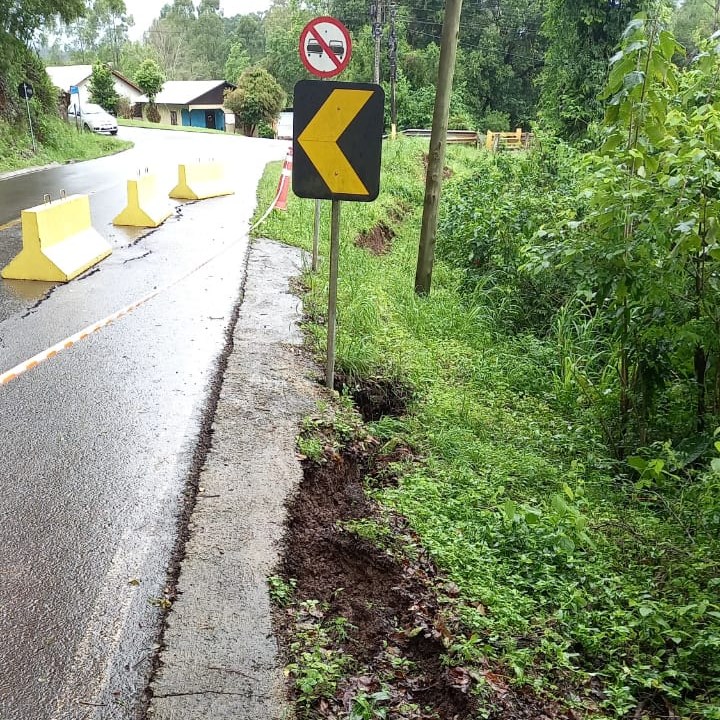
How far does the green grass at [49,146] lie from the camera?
23.0m

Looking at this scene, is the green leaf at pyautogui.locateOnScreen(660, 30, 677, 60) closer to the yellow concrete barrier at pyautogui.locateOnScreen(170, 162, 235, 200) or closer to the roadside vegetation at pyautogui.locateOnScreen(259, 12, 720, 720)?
the roadside vegetation at pyautogui.locateOnScreen(259, 12, 720, 720)

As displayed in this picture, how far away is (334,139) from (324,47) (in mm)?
3343

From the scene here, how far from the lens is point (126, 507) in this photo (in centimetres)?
426

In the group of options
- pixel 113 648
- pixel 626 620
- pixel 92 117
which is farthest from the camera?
pixel 92 117

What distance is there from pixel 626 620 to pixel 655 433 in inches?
92.5

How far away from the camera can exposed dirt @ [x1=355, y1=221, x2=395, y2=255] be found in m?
12.6

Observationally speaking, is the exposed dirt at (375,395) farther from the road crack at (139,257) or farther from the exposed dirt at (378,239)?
the exposed dirt at (378,239)

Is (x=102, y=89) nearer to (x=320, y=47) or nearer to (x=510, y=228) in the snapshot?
(x=510, y=228)

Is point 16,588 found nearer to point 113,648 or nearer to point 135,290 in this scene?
point 113,648

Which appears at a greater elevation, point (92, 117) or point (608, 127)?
point (608, 127)

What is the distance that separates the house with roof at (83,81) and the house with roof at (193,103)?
4.37 ft

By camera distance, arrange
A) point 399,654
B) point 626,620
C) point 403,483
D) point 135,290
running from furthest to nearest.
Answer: point 135,290
point 403,483
point 626,620
point 399,654

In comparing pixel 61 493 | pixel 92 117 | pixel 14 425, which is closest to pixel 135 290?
pixel 14 425

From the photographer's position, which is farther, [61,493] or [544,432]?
[544,432]
